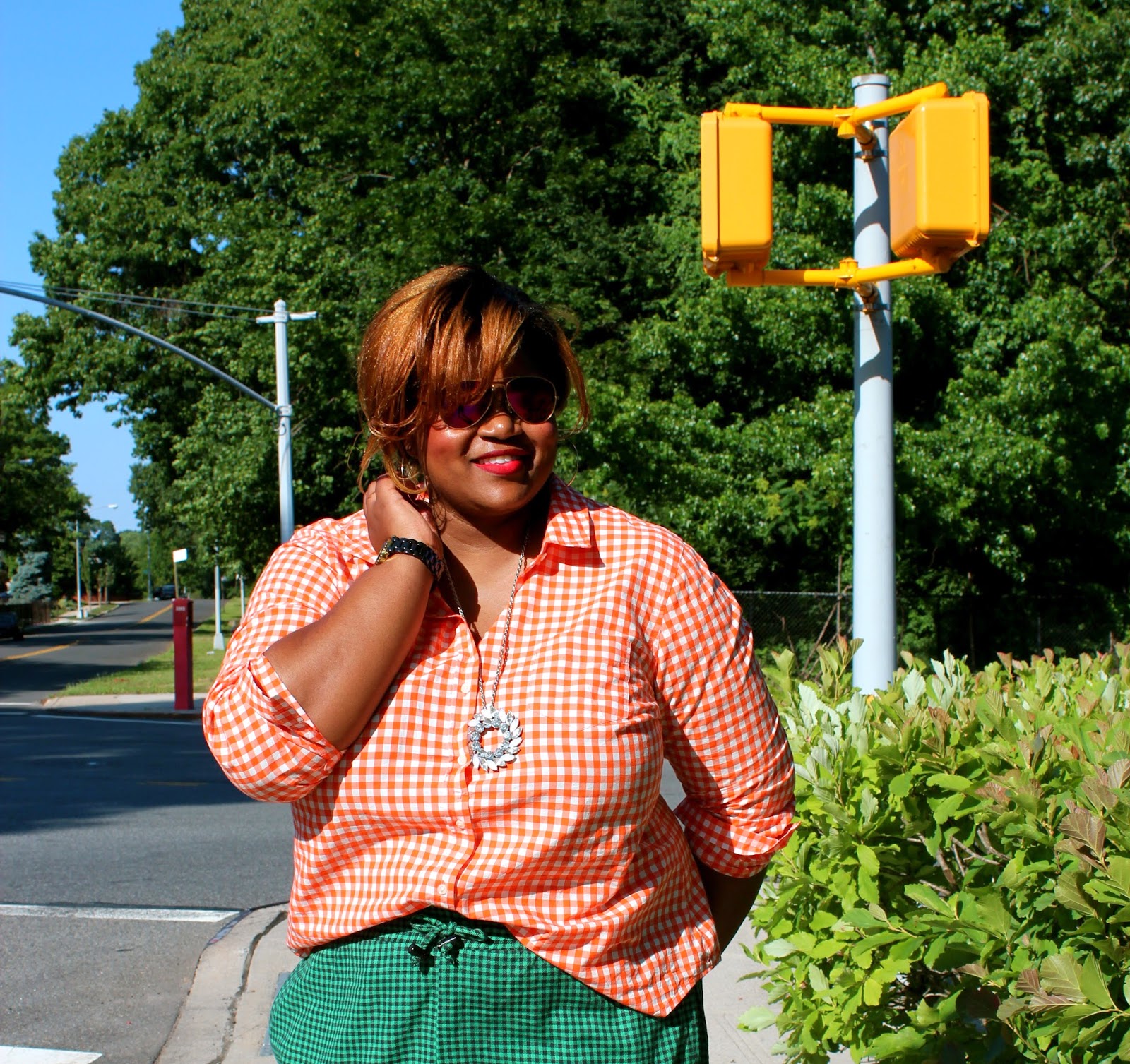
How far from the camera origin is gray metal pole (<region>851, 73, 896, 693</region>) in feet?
15.0

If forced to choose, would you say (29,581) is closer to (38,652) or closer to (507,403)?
(38,652)

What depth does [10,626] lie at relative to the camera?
51188 mm

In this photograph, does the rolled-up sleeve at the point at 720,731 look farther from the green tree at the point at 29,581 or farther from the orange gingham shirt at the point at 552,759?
the green tree at the point at 29,581

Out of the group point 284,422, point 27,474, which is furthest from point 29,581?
point 284,422

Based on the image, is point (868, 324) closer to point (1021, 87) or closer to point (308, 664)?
point (308, 664)

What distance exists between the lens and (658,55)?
77.2 feet

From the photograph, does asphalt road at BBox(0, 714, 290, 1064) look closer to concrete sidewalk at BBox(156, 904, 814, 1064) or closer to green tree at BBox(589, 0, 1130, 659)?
concrete sidewalk at BBox(156, 904, 814, 1064)

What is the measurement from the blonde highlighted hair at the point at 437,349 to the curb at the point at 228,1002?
3.25 m

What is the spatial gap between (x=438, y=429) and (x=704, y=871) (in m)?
0.78

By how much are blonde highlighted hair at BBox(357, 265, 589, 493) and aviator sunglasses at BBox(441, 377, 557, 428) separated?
2 cm

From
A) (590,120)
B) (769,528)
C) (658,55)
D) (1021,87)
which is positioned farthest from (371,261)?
(1021,87)

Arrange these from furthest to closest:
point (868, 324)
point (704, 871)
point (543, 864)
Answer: point (868, 324) < point (704, 871) < point (543, 864)

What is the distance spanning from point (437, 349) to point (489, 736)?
1.82 ft

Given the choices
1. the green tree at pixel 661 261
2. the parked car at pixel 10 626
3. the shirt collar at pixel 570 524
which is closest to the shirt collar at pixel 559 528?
the shirt collar at pixel 570 524
